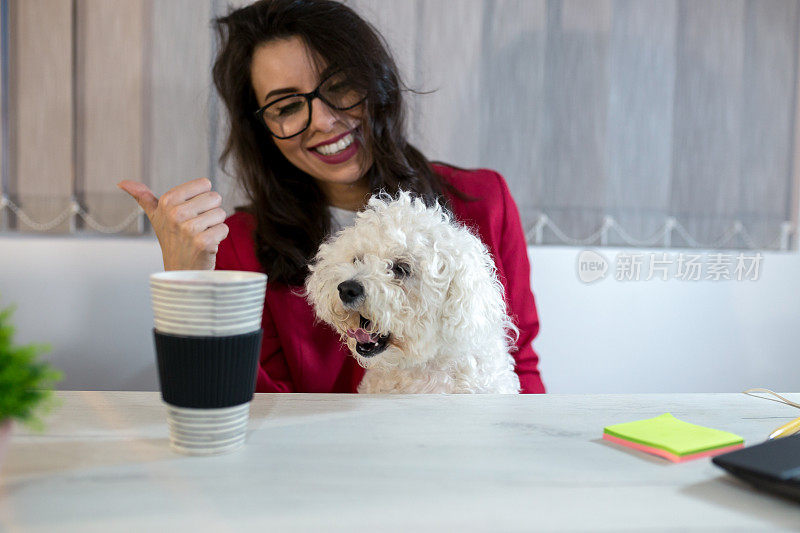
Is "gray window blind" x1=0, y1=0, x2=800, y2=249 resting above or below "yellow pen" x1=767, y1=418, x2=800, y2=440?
above

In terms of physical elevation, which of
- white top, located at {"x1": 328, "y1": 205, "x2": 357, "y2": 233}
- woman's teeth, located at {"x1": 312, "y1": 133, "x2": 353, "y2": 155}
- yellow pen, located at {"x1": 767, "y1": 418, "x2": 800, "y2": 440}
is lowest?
yellow pen, located at {"x1": 767, "y1": 418, "x2": 800, "y2": 440}

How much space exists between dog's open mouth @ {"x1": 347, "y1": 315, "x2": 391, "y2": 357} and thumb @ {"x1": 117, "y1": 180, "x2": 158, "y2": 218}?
406mm

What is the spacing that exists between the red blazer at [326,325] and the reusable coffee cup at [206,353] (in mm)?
645

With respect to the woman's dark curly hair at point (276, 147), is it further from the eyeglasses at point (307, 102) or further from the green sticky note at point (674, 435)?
the green sticky note at point (674, 435)

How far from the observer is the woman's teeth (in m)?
1.14

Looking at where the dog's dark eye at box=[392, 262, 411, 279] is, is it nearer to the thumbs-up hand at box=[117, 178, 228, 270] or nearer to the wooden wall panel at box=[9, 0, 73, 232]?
the thumbs-up hand at box=[117, 178, 228, 270]

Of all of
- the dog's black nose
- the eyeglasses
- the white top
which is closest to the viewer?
the dog's black nose

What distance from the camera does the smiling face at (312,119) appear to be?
112cm

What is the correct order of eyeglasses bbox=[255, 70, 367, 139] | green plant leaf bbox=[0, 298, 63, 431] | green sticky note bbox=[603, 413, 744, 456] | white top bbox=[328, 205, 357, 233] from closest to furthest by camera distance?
green plant leaf bbox=[0, 298, 63, 431] < green sticky note bbox=[603, 413, 744, 456] < eyeglasses bbox=[255, 70, 367, 139] < white top bbox=[328, 205, 357, 233]

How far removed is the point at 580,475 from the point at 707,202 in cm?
142

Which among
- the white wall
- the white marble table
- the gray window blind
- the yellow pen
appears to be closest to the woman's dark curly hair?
the gray window blind

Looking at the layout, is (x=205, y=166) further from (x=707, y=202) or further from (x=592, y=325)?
(x=707, y=202)

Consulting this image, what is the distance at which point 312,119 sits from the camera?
1.10 metres

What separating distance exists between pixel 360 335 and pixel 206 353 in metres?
0.45
